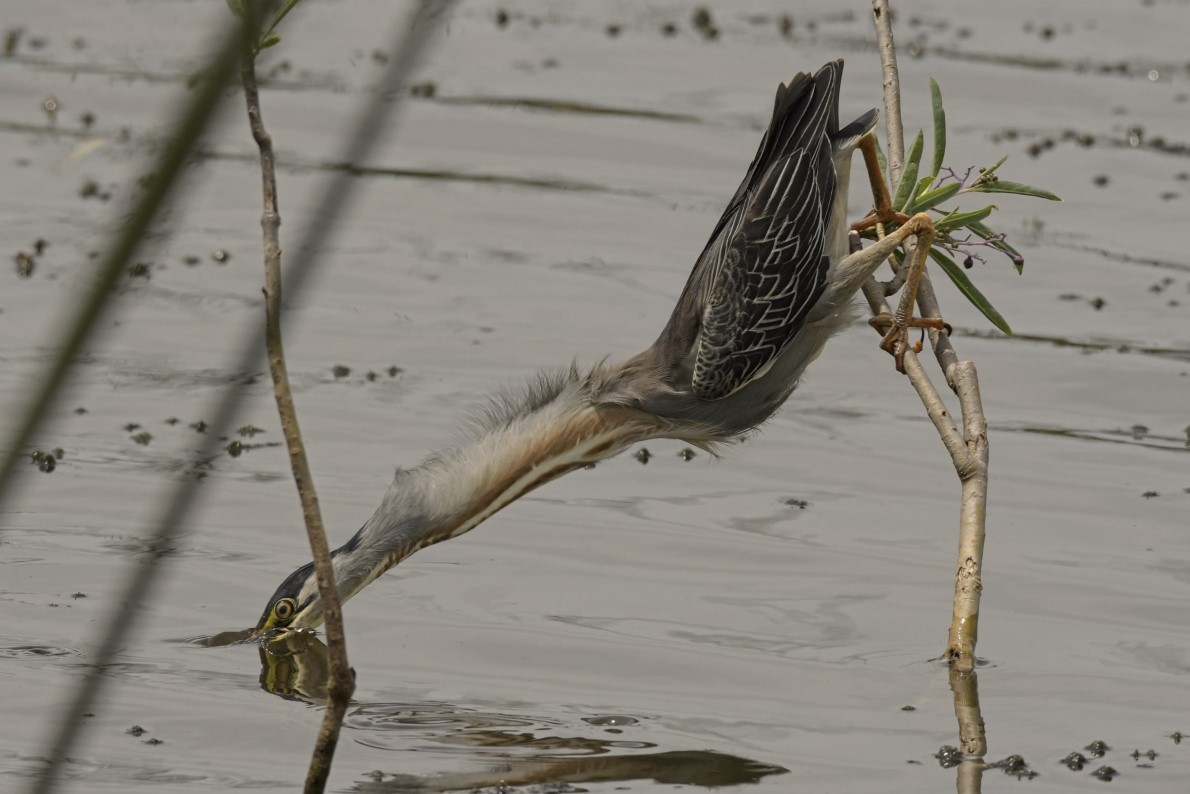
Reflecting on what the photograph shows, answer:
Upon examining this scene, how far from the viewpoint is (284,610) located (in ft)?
18.2

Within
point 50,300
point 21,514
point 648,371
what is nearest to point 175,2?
point 50,300

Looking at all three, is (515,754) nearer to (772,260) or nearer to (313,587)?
(313,587)

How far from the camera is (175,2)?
580 inches

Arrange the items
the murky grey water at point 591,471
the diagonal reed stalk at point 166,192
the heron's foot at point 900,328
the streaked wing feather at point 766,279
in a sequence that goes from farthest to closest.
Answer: the streaked wing feather at point 766,279, the heron's foot at point 900,328, the murky grey water at point 591,471, the diagonal reed stalk at point 166,192

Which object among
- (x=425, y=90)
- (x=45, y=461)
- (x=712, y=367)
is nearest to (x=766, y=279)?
(x=712, y=367)

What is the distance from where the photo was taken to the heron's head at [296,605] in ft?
18.0

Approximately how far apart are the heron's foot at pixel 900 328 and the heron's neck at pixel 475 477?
102 cm

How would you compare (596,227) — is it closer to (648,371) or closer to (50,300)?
(50,300)

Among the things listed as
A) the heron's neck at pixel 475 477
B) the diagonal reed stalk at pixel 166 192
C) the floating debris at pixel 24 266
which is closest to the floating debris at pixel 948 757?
the heron's neck at pixel 475 477

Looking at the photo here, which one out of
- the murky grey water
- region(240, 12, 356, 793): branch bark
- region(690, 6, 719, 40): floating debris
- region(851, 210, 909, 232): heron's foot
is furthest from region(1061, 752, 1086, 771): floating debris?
region(690, 6, 719, 40): floating debris

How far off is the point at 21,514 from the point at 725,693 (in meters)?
3.06

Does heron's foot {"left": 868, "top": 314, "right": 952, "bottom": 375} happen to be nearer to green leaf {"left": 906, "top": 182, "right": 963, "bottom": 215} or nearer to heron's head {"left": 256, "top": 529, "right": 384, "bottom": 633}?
green leaf {"left": 906, "top": 182, "right": 963, "bottom": 215}

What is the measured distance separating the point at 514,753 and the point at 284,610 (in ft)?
3.17

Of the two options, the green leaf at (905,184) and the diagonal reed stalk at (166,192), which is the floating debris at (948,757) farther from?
the diagonal reed stalk at (166,192)
